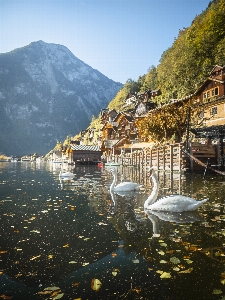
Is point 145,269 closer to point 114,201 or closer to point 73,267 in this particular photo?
point 73,267

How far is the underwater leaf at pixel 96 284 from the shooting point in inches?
140

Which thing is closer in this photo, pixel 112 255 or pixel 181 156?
pixel 112 255

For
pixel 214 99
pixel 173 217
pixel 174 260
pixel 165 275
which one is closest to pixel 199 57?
pixel 214 99

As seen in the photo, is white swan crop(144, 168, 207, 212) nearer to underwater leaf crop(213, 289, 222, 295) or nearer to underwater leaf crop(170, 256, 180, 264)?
underwater leaf crop(170, 256, 180, 264)

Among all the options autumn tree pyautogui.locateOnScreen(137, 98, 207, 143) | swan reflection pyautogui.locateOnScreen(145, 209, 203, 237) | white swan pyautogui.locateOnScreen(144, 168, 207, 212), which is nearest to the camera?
swan reflection pyautogui.locateOnScreen(145, 209, 203, 237)

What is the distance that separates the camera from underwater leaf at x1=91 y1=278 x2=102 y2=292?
356cm

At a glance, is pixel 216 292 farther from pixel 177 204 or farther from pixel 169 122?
pixel 169 122

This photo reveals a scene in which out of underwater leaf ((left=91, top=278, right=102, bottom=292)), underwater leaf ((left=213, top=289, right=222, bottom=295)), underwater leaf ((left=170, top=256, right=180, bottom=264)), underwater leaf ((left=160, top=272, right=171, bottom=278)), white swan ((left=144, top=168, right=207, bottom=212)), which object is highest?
white swan ((left=144, top=168, right=207, bottom=212))

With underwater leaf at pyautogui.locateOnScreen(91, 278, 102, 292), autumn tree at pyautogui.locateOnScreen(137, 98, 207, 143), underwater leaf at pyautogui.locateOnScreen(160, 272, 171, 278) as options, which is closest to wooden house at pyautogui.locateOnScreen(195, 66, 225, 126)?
autumn tree at pyautogui.locateOnScreen(137, 98, 207, 143)

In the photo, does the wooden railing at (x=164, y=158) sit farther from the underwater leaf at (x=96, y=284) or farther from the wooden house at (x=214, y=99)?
the underwater leaf at (x=96, y=284)

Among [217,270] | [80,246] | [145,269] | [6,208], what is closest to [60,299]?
[145,269]

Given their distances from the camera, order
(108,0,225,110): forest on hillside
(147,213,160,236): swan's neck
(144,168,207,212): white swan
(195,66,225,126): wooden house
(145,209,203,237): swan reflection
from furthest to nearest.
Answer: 1. (108,0,225,110): forest on hillside
2. (195,66,225,126): wooden house
3. (144,168,207,212): white swan
4. (145,209,203,237): swan reflection
5. (147,213,160,236): swan's neck

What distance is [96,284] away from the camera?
144 inches

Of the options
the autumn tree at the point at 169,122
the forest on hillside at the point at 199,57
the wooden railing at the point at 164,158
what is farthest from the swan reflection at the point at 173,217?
the forest on hillside at the point at 199,57
